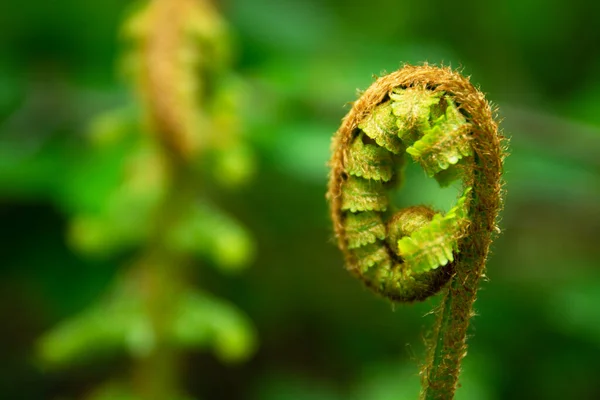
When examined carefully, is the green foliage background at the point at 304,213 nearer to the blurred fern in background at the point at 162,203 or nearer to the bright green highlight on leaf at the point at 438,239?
the blurred fern in background at the point at 162,203

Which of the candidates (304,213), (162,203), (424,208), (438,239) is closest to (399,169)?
(424,208)

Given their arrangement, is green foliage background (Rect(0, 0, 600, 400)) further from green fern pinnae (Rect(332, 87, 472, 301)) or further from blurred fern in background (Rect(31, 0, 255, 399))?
green fern pinnae (Rect(332, 87, 472, 301))

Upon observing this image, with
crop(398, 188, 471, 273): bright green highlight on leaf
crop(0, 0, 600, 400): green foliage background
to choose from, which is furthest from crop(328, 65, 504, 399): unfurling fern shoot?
crop(0, 0, 600, 400): green foliage background

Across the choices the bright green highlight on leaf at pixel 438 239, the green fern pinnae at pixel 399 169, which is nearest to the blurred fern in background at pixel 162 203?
the green fern pinnae at pixel 399 169

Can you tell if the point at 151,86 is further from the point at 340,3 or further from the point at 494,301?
the point at 340,3

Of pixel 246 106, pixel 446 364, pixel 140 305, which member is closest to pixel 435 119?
pixel 446 364

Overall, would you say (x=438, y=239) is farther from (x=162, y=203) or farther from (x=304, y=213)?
(x=304, y=213)
